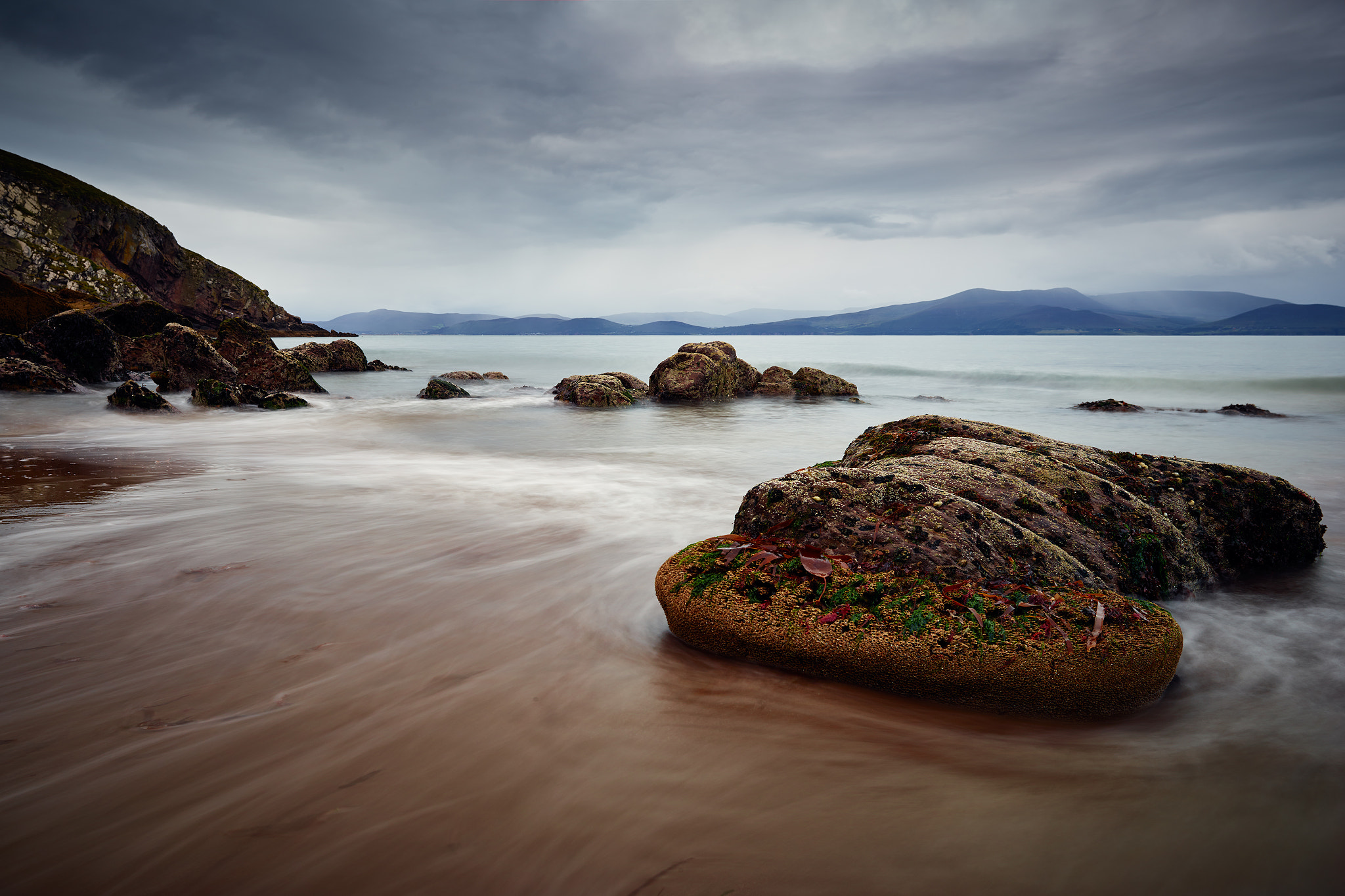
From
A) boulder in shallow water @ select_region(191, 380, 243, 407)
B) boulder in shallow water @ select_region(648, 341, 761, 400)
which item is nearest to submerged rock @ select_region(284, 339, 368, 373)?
boulder in shallow water @ select_region(191, 380, 243, 407)

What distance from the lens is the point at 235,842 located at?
1.92 m

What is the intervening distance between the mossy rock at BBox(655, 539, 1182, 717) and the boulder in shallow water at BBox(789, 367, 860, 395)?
18.4m

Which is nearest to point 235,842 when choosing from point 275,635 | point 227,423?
point 275,635

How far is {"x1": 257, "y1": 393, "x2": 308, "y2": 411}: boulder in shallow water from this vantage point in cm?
1491

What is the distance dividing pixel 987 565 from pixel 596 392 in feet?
50.2

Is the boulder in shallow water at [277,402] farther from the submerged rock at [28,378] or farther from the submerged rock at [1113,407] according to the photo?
the submerged rock at [1113,407]

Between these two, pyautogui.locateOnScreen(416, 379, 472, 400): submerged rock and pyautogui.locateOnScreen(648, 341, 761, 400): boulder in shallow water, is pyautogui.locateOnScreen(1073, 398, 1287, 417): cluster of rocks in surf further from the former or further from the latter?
pyautogui.locateOnScreen(416, 379, 472, 400): submerged rock

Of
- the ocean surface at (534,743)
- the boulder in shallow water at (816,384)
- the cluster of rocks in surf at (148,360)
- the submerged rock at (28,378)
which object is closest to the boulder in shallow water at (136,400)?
the cluster of rocks in surf at (148,360)

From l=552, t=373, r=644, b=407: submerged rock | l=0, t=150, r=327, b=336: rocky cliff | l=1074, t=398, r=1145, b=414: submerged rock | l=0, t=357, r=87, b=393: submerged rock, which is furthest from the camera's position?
l=0, t=150, r=327, b=336: rocky cliff

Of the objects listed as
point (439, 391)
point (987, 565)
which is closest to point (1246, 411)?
point (987, 565)

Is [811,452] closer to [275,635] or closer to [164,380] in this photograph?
[275,635]

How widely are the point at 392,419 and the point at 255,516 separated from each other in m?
9.31

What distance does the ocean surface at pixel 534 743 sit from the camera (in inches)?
73.7

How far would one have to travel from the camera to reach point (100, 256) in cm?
5331
